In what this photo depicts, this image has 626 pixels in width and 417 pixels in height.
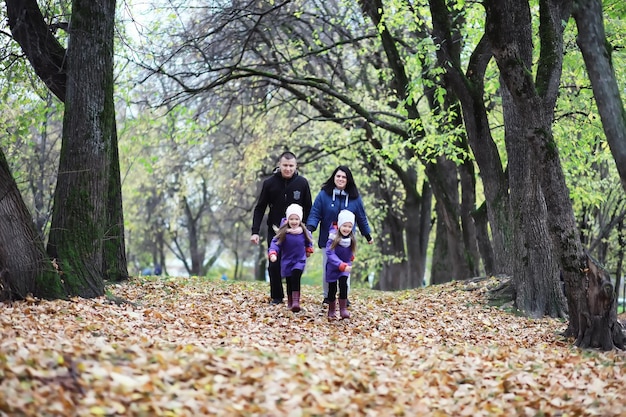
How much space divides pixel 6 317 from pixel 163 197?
3226cm

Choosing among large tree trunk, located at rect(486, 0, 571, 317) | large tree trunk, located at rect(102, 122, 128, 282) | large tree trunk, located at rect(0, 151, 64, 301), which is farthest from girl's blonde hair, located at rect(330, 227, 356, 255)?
large tree trunk, located at rect(102, 122, 128, 282)

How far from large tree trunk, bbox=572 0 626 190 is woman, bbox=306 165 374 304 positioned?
391cm

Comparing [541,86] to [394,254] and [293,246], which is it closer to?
[293,246]

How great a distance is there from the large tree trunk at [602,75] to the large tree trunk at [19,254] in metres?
6.84

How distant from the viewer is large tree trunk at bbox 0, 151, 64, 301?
27.6 ft

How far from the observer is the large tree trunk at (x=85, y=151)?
947 cm

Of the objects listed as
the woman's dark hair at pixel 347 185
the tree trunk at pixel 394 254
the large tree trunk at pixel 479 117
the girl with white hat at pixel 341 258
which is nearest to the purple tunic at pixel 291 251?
the girl with white hat at pixel 341 258

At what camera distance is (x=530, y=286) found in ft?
38.7

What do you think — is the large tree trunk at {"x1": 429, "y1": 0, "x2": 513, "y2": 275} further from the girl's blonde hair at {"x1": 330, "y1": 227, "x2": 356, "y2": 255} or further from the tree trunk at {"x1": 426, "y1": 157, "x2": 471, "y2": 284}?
the girl's blonde hair at {"x1": 330, "y1": 227, "x2": 356, "y2": 255}

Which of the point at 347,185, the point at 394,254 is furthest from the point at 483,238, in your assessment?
the point at 394,254

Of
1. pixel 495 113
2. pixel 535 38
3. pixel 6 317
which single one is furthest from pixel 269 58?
pixel 6 317

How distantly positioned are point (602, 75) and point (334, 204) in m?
4.34

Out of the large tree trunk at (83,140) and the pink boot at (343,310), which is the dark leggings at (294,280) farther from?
the large tree trunk at (83,140)

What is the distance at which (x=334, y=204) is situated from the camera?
10.8 metres
